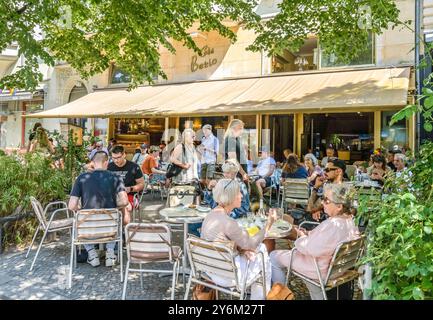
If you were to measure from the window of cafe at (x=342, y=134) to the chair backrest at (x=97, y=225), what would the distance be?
8.55 meters

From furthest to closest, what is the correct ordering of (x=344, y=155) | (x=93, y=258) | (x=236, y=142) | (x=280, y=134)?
(x=280, y=134)
(x=344, y=155)
(x=236, y=142)
(x=93, y=258)

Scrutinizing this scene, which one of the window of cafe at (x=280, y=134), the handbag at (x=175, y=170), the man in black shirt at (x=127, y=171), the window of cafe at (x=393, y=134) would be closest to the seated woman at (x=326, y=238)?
the man in black shirt at (x=127, y=171)

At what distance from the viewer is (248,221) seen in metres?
4.06

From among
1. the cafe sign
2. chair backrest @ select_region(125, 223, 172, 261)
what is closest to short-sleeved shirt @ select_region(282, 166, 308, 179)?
chair backrest @ select_region(125, 223, 172, 261)

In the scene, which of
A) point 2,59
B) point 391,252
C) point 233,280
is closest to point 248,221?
point 233,280

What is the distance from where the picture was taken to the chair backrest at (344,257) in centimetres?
306

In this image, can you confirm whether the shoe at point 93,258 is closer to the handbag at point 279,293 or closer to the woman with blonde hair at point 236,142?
the handbag at point 279,293

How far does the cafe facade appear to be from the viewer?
8727 millimetres

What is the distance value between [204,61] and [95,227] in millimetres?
10504

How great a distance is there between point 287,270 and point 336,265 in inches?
21.6

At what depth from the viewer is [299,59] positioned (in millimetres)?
12312

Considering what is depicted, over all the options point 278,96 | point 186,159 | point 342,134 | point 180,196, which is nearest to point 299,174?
point 186,159

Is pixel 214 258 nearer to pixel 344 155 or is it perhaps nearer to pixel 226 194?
pixel 226 194

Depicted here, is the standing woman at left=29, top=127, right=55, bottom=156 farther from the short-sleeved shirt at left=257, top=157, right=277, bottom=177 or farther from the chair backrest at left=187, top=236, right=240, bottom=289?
the chair backrest at left=187, top=236, right=240, bottom=289
